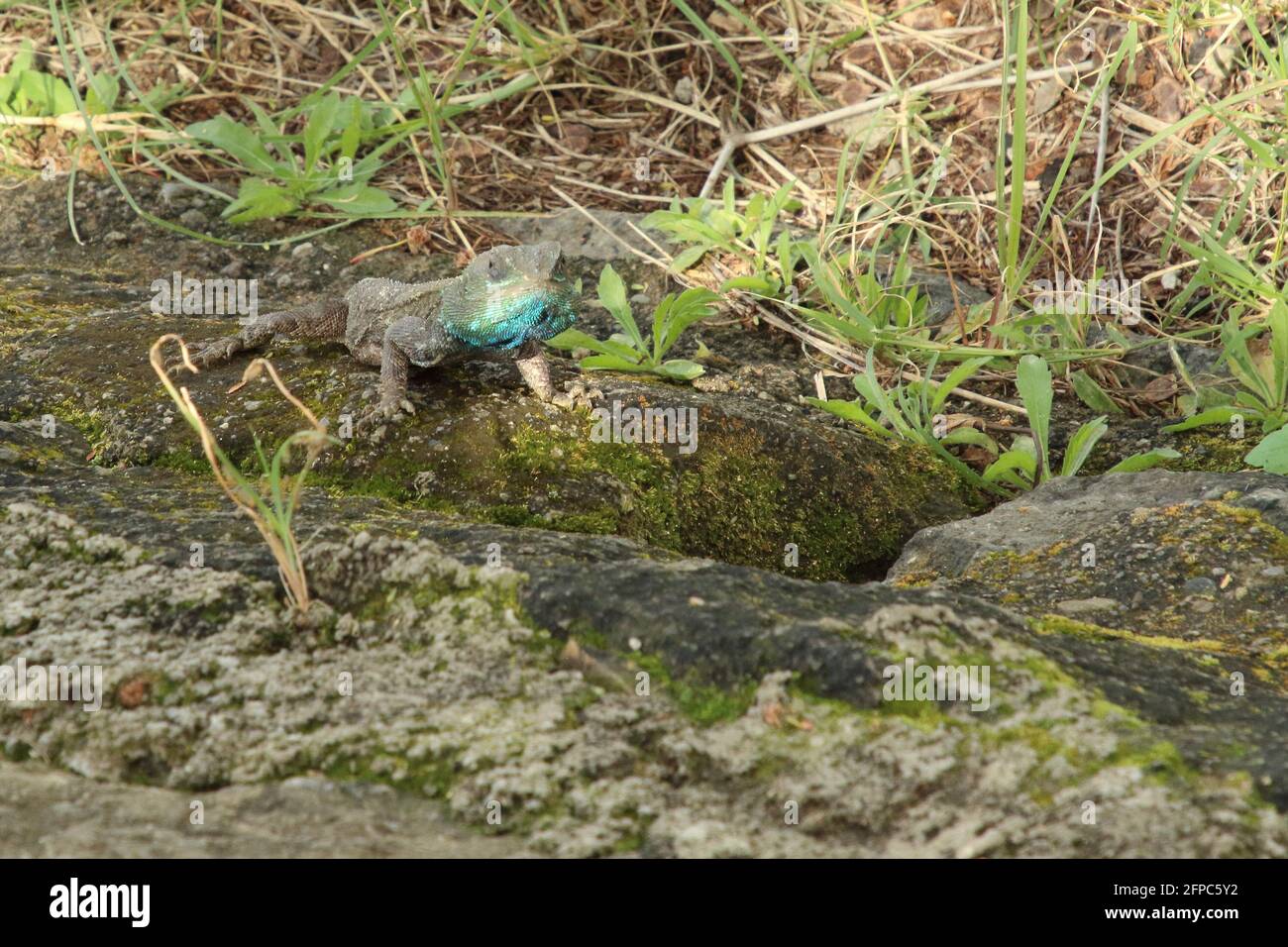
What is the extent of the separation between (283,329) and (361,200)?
137 centimetres

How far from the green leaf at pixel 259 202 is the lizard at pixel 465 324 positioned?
4.32ft

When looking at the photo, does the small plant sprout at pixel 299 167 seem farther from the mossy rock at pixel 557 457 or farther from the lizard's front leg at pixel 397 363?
the lizard's front leg at pixel 397 363

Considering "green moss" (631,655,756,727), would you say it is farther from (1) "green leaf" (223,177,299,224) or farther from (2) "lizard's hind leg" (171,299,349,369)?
(1) "green leaf" (223,177,299,224)

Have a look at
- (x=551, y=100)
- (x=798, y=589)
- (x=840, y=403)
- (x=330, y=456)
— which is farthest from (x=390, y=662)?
(x=551, y=100)

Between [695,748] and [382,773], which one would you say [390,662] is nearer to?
[382,773]

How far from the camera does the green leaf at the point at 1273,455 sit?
10.3ft

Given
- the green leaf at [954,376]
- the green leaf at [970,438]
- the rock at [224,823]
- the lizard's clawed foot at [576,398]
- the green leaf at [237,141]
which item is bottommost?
the rock at [224,823]

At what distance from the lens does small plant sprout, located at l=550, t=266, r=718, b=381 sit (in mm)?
3805

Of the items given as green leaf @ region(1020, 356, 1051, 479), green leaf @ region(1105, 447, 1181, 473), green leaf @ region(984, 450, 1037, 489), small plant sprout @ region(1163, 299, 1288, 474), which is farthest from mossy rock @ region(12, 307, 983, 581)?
small plant sprout @ region(1163, 299, 1288, 474)

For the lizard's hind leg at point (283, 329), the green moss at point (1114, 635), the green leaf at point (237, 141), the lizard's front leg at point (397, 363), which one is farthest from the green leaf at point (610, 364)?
the green leaf at point (237, 141)

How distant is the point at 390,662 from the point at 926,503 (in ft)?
6.36

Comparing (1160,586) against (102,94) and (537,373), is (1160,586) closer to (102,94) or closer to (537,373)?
(537,373)

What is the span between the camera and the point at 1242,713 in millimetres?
2184

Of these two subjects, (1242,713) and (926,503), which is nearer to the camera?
(1242,713)
